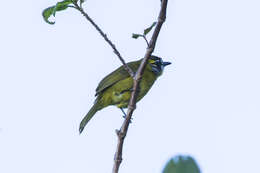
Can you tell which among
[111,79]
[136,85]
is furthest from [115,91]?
[136,85]

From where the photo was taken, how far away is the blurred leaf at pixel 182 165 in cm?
55

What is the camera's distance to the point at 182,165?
1.88 feet

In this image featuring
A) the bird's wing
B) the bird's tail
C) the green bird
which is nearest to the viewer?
the bird's tail

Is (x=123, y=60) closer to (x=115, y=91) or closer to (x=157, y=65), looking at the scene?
(x=115, y=91)

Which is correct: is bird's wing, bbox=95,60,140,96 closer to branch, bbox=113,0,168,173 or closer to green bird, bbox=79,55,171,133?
green bird, bbox=79,55,171,133

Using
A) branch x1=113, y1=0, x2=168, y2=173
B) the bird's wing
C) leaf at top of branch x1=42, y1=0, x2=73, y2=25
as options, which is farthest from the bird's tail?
branch x1=113, y1=0, x2=168, y2=173

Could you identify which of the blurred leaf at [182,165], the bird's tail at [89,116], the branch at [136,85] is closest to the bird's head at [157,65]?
the bird's tail at [89,116]

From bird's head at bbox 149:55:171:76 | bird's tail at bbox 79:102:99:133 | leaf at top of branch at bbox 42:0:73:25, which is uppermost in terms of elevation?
leaf at top of branch at bbox 42:0:73:25

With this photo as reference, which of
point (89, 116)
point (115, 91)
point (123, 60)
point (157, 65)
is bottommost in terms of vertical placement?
point (89, 116)

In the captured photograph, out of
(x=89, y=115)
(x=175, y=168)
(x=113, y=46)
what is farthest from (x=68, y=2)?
(x=89, y=115)

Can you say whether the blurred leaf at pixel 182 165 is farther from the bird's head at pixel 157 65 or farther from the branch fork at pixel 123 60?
the bird's head at pixel 157 65

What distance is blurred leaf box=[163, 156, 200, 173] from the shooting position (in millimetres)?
554

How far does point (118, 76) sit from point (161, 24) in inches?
136

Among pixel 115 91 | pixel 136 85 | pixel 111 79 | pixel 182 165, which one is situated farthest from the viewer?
pixel 111 79
